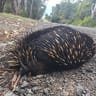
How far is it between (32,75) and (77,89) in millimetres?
889

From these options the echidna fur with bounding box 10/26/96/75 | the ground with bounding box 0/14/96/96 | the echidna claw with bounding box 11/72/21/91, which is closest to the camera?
the ground with bounding box 0/14/96/96

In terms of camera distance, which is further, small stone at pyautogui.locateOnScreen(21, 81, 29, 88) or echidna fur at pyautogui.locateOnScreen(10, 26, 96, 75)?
echidna fur at pyautogui.locateOnScreen(10, 26, 96, 75)

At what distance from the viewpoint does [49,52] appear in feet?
17.6

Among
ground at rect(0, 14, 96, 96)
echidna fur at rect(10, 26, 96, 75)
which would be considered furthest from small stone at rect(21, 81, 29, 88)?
echidna fur at rect(10, 26, 96, 75)

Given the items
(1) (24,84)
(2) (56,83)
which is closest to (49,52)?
(2) (56,83)

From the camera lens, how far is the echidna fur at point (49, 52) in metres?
5.36

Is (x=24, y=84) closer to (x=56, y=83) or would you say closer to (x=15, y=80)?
(x=15, y=80)

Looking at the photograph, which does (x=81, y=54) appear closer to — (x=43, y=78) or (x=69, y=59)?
(x=69, y=59)

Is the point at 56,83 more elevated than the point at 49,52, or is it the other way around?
the point at 49,52

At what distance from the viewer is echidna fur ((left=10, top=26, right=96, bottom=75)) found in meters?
5.36

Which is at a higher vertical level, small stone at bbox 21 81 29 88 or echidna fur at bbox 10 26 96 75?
echidna fur at bbox 10 26 96 75

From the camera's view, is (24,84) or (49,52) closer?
(24,84)

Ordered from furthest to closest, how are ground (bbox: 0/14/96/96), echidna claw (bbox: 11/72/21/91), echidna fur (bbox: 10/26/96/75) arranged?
echidna fur (bbox: 10/26/96/75), echidna claw (bbox: 11/72/21/91), ground (bbox: 0/14/96/96)

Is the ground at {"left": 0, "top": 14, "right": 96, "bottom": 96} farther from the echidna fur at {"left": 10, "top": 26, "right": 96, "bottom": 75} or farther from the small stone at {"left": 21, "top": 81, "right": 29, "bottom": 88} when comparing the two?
the echidna fur at {"left": 10, "top": 26, "right": 96, "bottom": 75}
